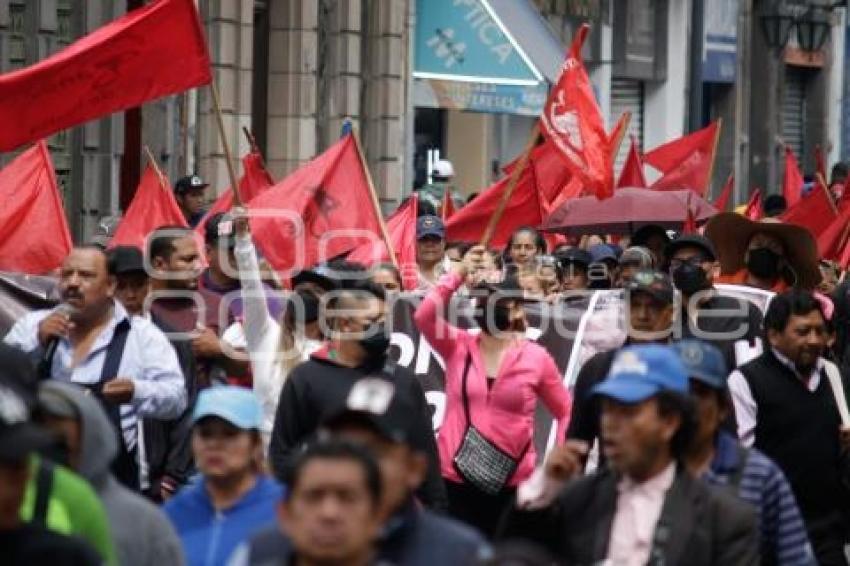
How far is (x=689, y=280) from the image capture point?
1184cm

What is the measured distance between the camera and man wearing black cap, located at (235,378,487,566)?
21.2 feet

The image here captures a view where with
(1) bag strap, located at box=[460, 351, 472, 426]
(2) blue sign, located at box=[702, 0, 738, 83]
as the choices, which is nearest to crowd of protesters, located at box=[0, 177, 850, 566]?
(1) bag strap, located at box=[460, 351, 472, 426]

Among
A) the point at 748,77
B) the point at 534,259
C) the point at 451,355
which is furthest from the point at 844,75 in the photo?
the point at 451,355

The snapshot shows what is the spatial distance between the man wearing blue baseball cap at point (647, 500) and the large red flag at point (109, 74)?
5762mm

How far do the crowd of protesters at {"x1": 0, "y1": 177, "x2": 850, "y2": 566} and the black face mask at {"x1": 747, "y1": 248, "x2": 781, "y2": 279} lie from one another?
0.04 ft

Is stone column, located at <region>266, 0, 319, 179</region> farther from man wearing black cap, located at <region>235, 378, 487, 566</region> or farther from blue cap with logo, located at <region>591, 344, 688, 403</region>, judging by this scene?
man wearing black cap, located at <region>235, 378, 487, 566</region>

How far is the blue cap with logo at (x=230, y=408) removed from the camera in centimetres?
A: 777

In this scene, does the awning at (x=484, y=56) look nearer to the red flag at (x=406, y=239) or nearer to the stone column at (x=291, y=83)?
the stone column at (x=291, y=83)

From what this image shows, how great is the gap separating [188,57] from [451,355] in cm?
280

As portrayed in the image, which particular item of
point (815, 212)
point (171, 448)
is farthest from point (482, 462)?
point (815, 212)

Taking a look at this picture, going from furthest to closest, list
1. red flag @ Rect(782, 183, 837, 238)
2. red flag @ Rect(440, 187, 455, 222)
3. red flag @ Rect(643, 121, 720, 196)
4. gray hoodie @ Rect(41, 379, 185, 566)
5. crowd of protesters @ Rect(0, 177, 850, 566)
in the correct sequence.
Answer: red flag @ Rect(643, 121, 720, 196) → red flag @ Rect(440, 187, 455, 222) → red flag @ Rect(782, 183, 837, 238) → gray hoodie @ Rect(41, 379, 185, 566) → crowd of protesters @ Rect(0, 177, 850, 566)

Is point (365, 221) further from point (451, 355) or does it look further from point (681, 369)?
point (681, 369)

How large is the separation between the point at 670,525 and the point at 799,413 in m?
3.17

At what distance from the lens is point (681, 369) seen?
24.6 feet
